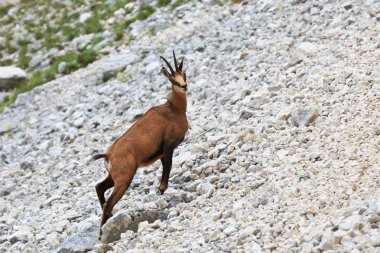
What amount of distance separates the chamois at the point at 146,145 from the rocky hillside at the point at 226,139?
0.39 m

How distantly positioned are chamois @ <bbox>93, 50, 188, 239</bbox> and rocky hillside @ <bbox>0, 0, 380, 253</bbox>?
39 centimetres

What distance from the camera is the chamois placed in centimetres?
962

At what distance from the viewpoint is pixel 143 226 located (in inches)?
371

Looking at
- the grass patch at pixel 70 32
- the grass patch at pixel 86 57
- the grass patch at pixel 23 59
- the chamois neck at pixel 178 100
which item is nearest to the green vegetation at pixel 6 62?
the grass patch at pixel 23 59

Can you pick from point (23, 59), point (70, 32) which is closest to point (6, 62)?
point (23, 59)

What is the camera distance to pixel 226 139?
1150 cm

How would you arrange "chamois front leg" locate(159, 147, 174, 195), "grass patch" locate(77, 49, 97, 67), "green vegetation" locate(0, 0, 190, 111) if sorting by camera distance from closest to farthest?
"chamois front leg" locate(159, 147, 174, 195)
"grass patch" locate(77, 49, 97, 67)
"green vegetation" locate(0, 0, 190, 111)

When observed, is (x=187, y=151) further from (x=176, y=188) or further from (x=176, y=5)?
(x=176, y=5)

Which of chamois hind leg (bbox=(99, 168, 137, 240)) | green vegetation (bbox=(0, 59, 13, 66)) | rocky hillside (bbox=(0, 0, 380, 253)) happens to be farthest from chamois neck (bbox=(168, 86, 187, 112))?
green vegetation (bbox=(0, 59, 13, 66))

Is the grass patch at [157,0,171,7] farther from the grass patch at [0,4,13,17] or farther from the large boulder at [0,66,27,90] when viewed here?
the grass patch at [0,4,13,17]

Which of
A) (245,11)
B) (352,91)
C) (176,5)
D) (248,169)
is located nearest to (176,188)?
(248,169)

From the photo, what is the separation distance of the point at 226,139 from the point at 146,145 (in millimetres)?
1929

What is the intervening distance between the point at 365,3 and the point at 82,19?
11.7 meters

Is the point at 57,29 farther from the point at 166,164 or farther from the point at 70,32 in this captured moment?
the point at 166,164
